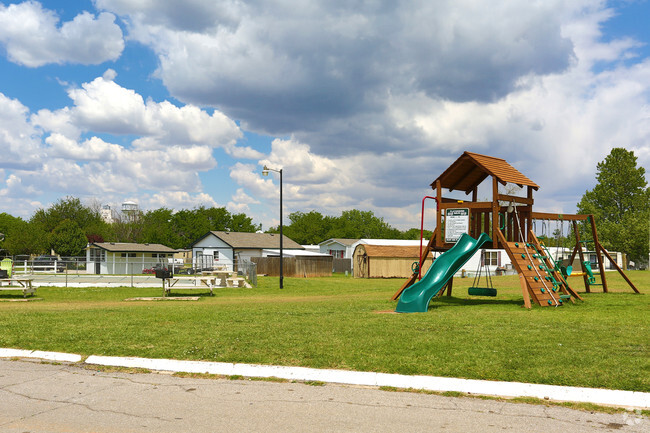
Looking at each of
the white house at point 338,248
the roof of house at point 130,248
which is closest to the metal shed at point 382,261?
the white house at point 338,248

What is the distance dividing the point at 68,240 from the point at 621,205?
236 ft

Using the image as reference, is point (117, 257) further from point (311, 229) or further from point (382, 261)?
point (311, 229)

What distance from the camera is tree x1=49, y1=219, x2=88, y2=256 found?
245ft

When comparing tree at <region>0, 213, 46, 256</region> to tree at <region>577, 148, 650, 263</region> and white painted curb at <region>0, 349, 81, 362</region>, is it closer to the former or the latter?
tree at <region>577, 148, 650, 263</region>

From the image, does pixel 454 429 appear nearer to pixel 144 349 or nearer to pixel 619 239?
pixel 144 349

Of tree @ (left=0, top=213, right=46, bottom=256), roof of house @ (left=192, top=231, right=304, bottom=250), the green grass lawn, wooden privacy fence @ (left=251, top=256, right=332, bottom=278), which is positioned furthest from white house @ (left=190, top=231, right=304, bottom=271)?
the green grass lawn

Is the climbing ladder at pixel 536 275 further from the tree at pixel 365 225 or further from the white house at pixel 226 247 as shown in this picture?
the tree at pixel 365 225

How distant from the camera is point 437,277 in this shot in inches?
619

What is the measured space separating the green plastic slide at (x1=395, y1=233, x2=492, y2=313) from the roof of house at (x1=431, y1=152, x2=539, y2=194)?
Result: 2193 mm

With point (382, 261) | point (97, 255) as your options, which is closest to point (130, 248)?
point (97, 255)

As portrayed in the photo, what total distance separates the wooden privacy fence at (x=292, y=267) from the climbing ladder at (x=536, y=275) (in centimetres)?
3221

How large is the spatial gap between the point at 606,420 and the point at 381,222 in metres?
129

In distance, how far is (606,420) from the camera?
5414 millimetres

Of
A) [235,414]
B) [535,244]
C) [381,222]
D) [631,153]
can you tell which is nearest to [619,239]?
[631,153]
